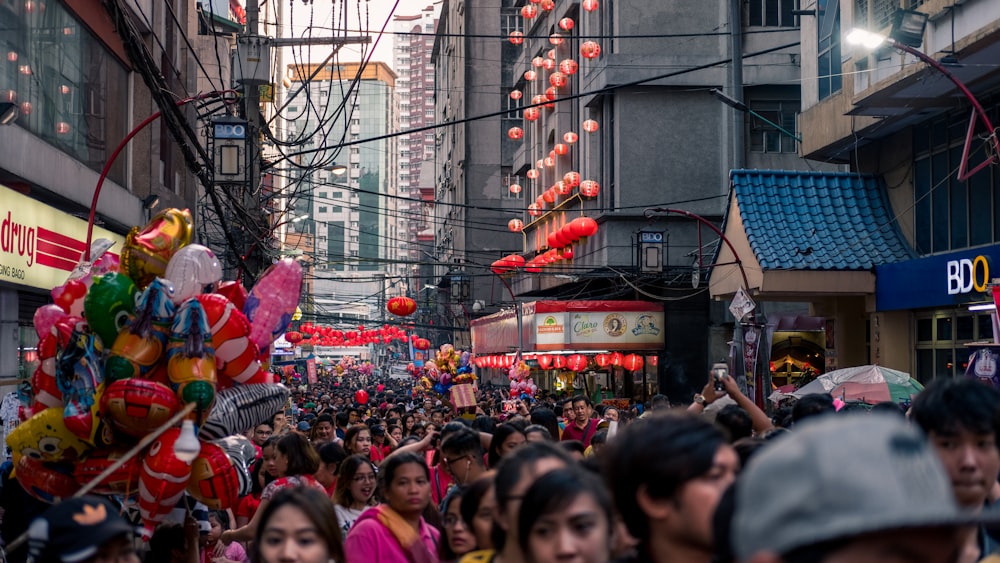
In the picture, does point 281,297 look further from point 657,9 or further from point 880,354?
point 657,9

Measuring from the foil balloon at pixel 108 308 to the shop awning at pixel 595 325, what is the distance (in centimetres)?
2739

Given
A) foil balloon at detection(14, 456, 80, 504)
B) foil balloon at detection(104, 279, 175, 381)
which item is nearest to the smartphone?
foil balloon at detection(104, 279, 175, 381)

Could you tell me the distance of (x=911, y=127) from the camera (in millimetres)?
21641

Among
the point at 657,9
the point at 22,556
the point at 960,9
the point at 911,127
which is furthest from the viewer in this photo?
the point at 657,9

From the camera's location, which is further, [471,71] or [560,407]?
[471,71]

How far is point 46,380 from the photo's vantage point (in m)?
7.70

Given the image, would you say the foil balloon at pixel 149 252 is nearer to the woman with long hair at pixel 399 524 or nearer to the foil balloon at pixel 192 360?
the foil balloon at pixel 192 360

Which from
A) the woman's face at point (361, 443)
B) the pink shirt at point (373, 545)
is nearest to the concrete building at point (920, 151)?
the woman's face at point (361, 443)

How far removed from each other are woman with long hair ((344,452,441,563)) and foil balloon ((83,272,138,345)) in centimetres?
194

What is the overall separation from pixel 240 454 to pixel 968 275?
13343 mm

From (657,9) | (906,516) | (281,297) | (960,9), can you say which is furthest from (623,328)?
(906,516)

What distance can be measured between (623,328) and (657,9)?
1006cm

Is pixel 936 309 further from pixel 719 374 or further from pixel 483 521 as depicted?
pixel 483 521

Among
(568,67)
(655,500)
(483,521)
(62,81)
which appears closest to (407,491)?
(483,521)
